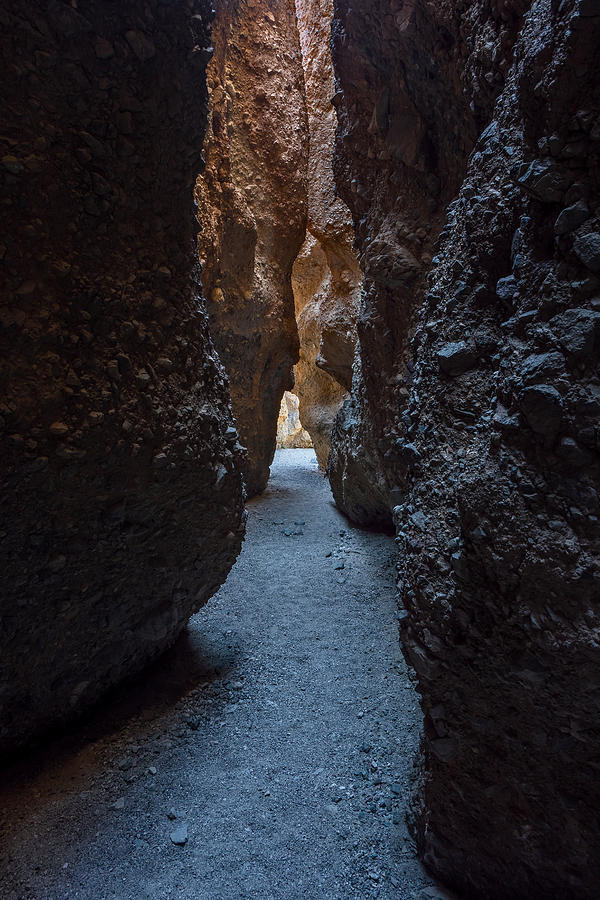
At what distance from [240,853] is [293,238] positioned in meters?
6.46

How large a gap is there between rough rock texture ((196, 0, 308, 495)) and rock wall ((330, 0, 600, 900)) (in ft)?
11.4

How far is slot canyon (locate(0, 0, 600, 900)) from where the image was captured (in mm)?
1167

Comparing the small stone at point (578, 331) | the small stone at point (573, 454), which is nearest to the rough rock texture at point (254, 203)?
the small stone at point (578, 331)

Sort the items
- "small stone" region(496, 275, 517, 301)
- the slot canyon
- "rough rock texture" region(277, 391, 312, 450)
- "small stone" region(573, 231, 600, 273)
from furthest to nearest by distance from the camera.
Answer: "rough rock texture" region(277, 391, 312, 450)
"small stone" region(496, 275, 517, 301)
the slot canyon
"small stone" region(573, 231, 600, 273)

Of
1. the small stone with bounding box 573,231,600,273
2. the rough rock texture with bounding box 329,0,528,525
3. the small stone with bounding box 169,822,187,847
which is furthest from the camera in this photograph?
the rough rock texture with bounding box 329,0,528,525

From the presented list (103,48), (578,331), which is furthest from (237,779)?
(103,48)

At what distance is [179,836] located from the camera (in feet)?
6.14

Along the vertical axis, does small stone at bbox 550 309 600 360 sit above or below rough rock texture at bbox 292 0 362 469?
below

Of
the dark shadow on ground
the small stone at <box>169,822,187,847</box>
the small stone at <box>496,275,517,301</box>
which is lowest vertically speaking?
the small stone at <box>169,822,187,847</box>

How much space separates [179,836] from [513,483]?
6.35ft

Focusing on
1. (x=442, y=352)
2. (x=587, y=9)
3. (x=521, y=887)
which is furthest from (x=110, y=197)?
(x=521, y=887)

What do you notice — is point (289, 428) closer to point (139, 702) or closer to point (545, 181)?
point (139, 702)

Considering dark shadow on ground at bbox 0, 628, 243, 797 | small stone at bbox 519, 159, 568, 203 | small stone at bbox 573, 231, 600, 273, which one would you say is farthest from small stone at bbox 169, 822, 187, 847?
small stone at bbox 519, 159, 568, 203

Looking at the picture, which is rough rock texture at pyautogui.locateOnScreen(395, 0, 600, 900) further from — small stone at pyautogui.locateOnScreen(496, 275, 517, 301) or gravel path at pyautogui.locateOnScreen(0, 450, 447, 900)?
gravel path at pyautogui.locateOnScreen(0, 450, 447, 900)
